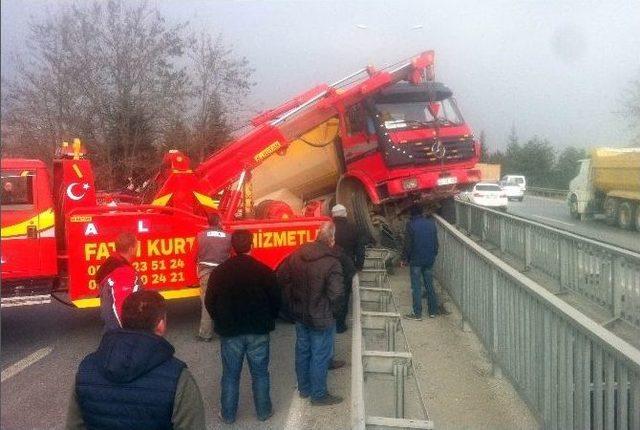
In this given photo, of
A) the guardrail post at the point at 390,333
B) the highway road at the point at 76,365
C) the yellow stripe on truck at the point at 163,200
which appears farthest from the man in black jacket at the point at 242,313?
the yellow stripe on truck at the point at 163,200

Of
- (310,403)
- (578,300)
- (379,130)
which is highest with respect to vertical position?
(379,130)

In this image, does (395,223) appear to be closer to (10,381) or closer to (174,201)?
(174,201)

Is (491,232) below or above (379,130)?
below

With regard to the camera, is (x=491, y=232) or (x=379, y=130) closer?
(x=379, y=130)

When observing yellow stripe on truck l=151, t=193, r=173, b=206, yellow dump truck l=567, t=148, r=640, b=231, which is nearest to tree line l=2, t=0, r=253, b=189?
yellow stripe on truck l=151, t=193, r=173, b=206

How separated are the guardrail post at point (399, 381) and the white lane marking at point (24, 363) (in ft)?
14.5

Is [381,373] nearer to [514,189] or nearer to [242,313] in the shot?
[242,313]

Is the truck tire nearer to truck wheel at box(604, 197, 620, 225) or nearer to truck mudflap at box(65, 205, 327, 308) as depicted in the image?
truck mudflap at box(65, 205, 327, 308)

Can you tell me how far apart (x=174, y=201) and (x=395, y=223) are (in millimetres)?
5202

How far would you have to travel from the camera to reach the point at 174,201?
29.7 feet

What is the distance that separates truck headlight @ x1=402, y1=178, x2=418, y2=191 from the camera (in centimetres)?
1173

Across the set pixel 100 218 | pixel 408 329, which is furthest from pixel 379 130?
pixel 100 218

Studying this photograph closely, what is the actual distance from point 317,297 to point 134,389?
123 inches

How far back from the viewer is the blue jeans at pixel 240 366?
535cm
